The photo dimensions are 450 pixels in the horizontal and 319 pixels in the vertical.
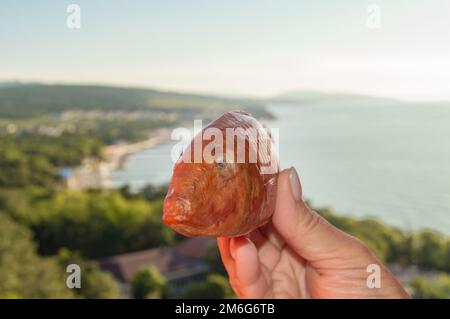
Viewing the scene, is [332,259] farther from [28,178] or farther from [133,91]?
[28,178]

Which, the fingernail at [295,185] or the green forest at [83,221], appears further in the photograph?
the green forest at [83,221]

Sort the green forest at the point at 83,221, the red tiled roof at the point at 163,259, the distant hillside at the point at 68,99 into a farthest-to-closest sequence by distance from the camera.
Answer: the distant hillside at the point at 68,99 → the red tiled roof at the point at 163,259 → the green forest at the point at 83,221

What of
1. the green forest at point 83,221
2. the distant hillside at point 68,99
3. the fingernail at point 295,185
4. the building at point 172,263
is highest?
the distant hillside at point 68,99

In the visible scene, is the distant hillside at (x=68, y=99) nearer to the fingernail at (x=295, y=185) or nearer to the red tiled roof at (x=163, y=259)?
the red tiled roof at (x=163, y=259)

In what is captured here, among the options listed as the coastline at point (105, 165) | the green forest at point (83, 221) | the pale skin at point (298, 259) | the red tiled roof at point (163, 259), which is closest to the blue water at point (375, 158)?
the green forest at point (83, 221)

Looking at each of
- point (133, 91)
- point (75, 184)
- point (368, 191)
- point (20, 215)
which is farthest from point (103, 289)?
point (75, 184)

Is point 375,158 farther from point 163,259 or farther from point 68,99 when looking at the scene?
point 68,99

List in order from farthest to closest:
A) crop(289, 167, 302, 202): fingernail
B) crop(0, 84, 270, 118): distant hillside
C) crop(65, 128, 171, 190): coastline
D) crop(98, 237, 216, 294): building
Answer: crop(65, 128, 171, 190): coastline
crop(0, 84, 270, 118): distant hillside
crop(98, 237, 216, 294): building
crop(289, 167, 302, 202): fingernail

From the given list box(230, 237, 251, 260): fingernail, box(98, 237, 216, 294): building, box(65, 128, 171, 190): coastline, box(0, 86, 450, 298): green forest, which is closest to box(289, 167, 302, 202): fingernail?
box(230, 237, 251, 260): fingernail

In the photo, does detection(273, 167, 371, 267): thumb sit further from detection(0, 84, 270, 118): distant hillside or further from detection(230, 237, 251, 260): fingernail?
detection(0, 84, 270, 118): distant hillside
